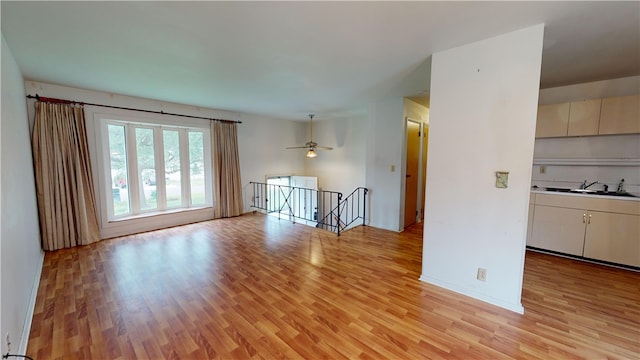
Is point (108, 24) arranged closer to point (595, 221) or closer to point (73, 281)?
point (73, 281)

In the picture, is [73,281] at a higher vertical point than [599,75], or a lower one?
lower

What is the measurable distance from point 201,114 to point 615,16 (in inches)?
230

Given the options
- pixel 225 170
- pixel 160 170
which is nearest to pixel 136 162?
pixel 160 170

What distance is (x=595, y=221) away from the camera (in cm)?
313

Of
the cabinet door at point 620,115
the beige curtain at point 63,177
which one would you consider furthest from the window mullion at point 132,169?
the cabinet door at point 620,115

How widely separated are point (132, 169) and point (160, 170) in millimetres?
450

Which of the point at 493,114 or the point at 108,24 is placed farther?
the point at 493,114

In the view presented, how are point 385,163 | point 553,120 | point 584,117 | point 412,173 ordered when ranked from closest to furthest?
point 584,117 < point 553,120 < point 385,163 < point 412,173

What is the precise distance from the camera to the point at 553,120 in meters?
3.58

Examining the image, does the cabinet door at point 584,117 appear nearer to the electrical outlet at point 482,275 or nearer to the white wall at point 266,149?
the electrical outlet at point 482,275

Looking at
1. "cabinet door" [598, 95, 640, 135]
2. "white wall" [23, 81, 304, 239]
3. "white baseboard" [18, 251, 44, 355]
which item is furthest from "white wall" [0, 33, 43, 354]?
"cabinet door" [598, 95, 640, 135]

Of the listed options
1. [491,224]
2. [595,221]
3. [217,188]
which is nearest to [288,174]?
[217,188]

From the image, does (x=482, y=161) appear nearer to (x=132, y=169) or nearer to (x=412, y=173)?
(x=412, y=173)

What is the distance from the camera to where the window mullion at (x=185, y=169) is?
5.08 metres
